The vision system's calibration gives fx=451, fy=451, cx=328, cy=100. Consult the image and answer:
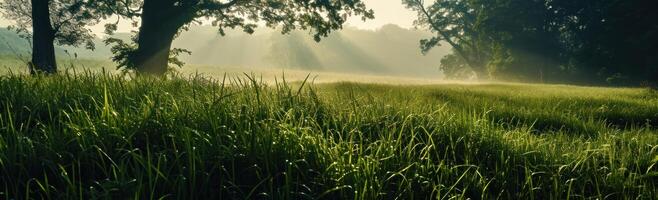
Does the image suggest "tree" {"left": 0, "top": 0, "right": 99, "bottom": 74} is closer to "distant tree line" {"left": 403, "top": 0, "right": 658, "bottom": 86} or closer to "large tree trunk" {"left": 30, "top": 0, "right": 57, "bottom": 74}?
"large tree trunk" {"left": 30, "top": 0, "right": 57, "bottom": 74}

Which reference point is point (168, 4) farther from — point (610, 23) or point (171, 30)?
point (610, 23)

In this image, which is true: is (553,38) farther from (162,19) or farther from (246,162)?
(246,162)

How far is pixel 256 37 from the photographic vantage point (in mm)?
190500

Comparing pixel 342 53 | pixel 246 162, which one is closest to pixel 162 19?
pixel 246 162

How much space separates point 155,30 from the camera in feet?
53.3

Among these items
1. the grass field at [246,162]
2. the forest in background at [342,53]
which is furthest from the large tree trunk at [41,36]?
the forest in background at [342,53]

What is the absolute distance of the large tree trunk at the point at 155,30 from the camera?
16.2 m

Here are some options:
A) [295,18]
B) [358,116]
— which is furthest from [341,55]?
[358,116]

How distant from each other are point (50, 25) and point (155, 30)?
344cm

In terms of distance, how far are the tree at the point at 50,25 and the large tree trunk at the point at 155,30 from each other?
2.02 metres

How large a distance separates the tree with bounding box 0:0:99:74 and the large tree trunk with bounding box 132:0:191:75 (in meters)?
2.02

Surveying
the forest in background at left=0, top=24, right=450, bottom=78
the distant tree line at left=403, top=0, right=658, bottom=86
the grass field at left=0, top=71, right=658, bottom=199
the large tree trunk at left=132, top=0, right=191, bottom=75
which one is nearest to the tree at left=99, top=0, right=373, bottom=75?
the large tree trunk at left=132, top=0, right=191, bottom=75

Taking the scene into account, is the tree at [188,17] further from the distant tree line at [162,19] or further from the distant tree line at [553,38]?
the distant tree line at [553,38]

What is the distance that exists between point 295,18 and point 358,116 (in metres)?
16.4
